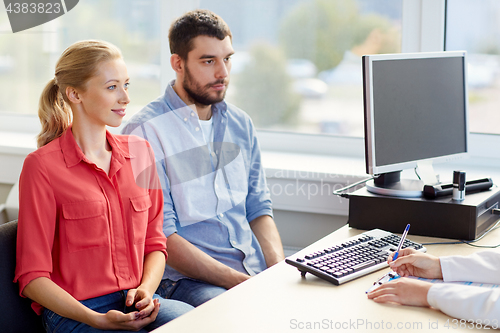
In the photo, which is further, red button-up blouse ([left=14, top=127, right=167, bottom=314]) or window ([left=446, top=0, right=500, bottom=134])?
window ([left=446, top=0, right=500, bottom=134])

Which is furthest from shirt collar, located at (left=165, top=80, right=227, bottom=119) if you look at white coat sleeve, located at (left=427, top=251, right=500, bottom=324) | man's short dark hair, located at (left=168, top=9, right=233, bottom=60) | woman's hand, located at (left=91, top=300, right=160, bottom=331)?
white coat sleeve, located at (left=427, top=251, right=500, bottom=324)

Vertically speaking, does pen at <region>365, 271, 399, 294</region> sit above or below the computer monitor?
below

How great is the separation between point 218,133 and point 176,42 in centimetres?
34

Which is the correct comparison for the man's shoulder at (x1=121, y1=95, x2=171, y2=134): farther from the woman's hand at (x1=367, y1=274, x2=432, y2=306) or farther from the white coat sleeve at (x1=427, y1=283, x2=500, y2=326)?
the white coat sleeve at (x1=427, y1=283, x2=500, y2=326)

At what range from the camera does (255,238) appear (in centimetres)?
188

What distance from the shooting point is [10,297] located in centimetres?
127

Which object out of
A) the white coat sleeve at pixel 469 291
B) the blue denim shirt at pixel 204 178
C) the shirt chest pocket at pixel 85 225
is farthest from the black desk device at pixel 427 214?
the shirt chest pocket at pixel 85 225

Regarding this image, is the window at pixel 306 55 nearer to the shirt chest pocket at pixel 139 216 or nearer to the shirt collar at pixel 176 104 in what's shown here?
the shirt collar at pixel 176 104

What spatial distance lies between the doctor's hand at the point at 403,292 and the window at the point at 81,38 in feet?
6.16

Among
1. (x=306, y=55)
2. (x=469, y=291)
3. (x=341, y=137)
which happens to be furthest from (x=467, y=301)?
(x=306, y=55)

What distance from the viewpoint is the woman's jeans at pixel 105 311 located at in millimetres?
1279

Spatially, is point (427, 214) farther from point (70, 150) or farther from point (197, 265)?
point (70, 150)

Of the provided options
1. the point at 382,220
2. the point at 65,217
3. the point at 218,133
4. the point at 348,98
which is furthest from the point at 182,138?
the point at 348,98

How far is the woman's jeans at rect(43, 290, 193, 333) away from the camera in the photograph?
128 cm
